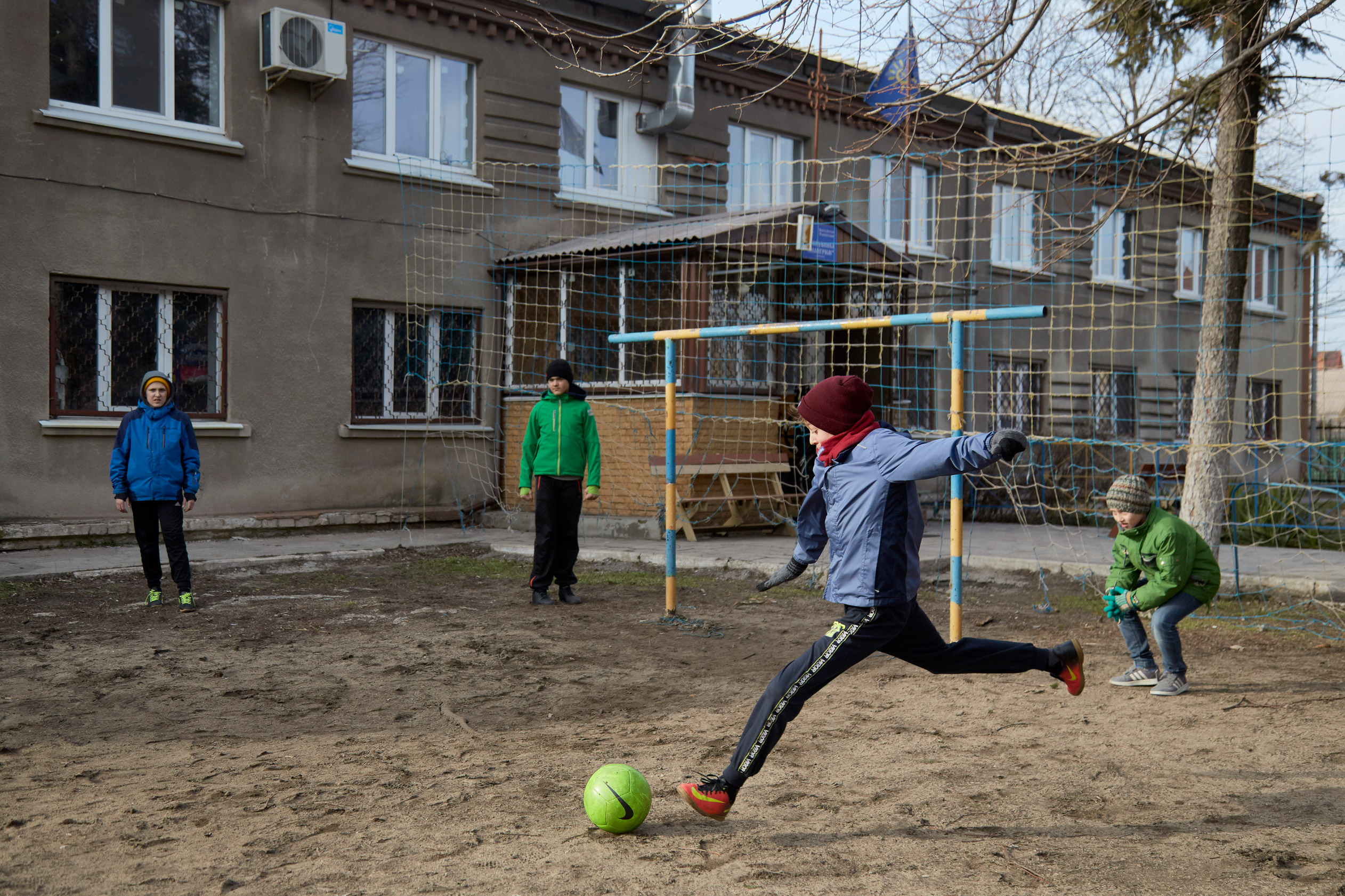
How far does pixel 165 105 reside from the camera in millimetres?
11523

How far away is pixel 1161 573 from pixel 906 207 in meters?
13.5

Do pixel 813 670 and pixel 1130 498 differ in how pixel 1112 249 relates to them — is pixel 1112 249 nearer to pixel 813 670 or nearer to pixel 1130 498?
pixel 1130 498

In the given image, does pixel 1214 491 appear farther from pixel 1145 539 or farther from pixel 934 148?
pixel 934 148

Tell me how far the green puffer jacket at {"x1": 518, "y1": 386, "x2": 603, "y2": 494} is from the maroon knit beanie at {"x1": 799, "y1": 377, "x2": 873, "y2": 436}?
4.34 m

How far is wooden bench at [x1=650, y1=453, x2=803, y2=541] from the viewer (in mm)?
11766

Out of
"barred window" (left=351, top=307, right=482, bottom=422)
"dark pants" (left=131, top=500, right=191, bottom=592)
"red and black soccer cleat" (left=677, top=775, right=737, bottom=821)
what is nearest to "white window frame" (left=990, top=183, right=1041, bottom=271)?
"barred window" (left=351, top=307, right=482, bottom=422)

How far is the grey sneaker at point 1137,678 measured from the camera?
18.5 ft

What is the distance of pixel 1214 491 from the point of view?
8.06m

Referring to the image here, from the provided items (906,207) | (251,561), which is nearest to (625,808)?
(251,561)

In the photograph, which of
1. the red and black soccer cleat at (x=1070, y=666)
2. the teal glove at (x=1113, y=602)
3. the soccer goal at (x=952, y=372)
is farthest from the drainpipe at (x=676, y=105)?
the red and black soccer cleat at (x=1070, y=666)

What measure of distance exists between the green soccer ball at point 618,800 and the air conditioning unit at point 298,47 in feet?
33.4

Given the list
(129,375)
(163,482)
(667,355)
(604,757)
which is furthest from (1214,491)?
(129,375)

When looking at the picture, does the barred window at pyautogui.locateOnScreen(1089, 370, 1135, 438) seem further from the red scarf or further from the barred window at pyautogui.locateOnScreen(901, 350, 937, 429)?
the red scarf

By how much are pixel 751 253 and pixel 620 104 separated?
3.86m
